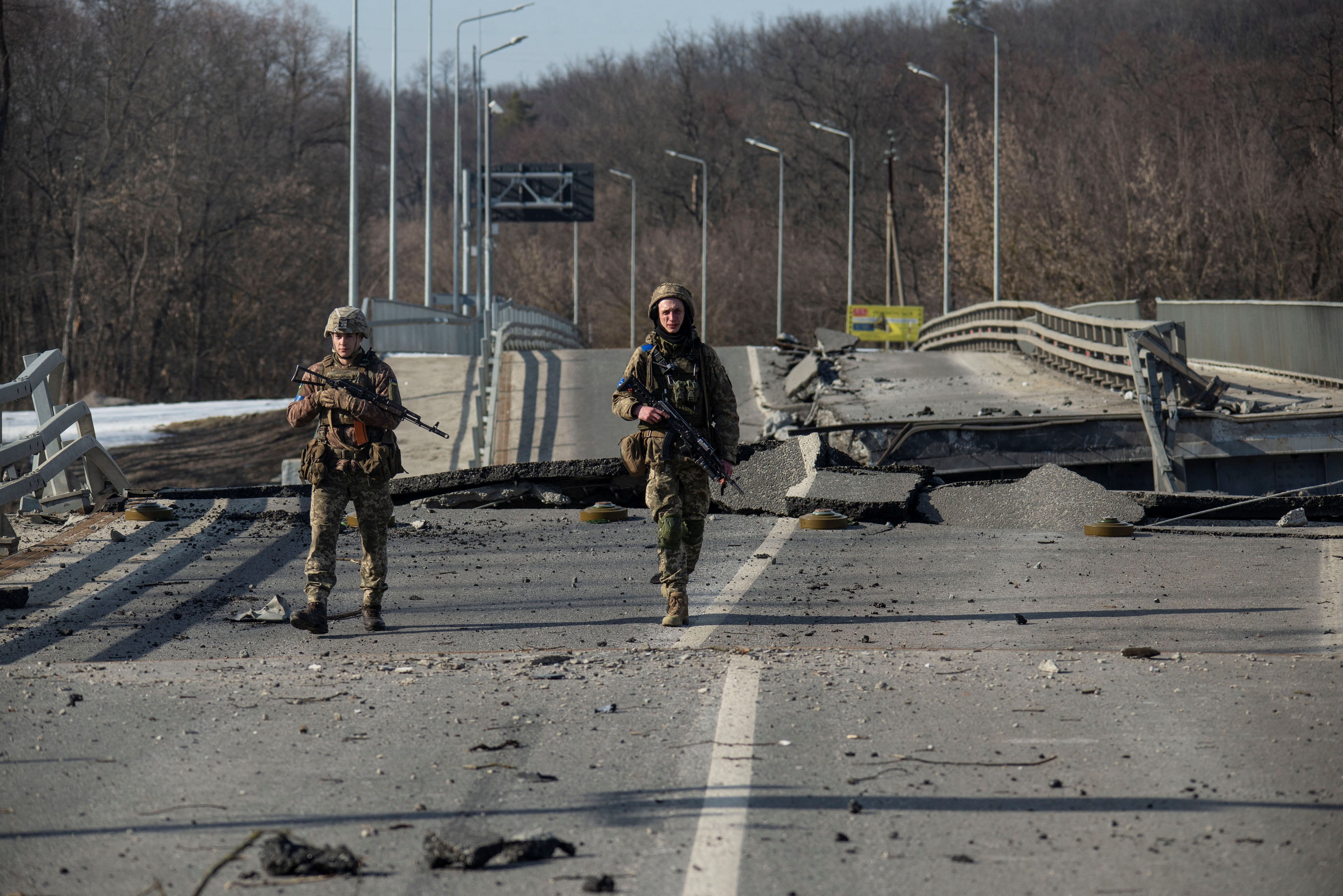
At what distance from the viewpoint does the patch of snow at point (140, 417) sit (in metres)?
28.0

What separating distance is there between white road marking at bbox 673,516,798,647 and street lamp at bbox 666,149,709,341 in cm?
4384

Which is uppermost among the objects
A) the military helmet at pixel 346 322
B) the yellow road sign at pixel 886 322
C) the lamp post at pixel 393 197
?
the lamp post at pixel 393 197

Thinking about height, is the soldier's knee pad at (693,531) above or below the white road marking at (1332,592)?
above

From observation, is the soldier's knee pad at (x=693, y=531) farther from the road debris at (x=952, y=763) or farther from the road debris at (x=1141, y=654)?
the road debris at (x=952, y=763)

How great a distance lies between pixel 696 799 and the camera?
4266 mm

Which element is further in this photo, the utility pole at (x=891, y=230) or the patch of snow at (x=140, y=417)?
the utility pole at (x=891, y=230)

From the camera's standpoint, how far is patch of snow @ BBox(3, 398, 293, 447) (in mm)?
27953

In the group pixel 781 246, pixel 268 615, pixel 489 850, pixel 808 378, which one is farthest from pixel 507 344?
pixel 489 850

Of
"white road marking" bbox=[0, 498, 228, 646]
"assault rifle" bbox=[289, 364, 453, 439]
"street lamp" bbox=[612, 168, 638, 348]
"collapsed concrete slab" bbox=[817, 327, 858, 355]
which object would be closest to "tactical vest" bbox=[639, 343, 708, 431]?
"assault rifle" bbox=[289, 364, 453, 439]

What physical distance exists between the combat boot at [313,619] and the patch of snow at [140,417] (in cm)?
2051

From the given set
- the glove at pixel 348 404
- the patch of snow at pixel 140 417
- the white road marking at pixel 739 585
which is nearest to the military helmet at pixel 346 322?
the glove at pixel 348 404

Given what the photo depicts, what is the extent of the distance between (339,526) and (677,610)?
6.09 feet

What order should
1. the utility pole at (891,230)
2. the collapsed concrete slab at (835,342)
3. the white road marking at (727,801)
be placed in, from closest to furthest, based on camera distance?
the white road marking at (727,801)
the collapsed concrete slab at (835,342)
the utility pole at (891,230)

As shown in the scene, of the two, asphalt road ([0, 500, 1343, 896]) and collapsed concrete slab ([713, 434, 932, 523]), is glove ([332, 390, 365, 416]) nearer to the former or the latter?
asphalt road ([0, 500, 1343, 896])
